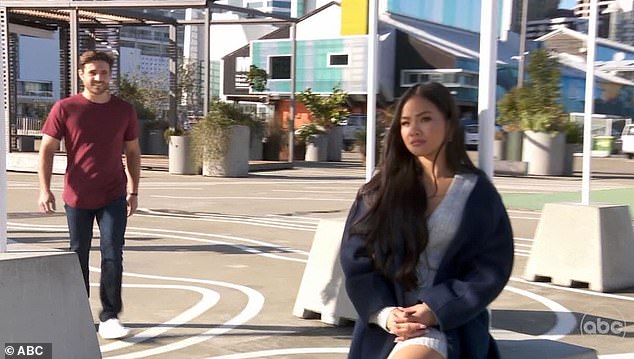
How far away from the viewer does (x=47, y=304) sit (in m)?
3.82

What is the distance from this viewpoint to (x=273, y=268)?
795 centimetres

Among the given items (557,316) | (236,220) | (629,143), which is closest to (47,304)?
(557,316)

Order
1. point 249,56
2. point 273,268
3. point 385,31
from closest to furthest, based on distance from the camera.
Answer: point 273,268
point 385,31
point 249,56

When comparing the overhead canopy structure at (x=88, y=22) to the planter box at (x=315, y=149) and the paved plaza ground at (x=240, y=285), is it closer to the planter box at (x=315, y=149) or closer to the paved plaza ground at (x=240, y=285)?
the planter box at (x=315, y=149)

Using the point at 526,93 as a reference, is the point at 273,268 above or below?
below

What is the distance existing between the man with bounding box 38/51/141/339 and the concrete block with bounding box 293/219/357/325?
1311 millimetres

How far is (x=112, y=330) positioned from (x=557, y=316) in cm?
324

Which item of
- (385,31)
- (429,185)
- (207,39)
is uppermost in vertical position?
(385,31)

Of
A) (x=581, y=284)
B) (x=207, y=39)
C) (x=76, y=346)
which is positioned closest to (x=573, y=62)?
(x=207, y=39)

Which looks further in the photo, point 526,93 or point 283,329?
point 526,93

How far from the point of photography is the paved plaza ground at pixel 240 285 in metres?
5.23

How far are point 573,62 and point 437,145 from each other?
2678 inches

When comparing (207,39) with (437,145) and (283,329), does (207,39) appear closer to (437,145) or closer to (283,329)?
A: (283,329)

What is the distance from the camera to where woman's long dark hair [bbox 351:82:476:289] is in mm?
2881
